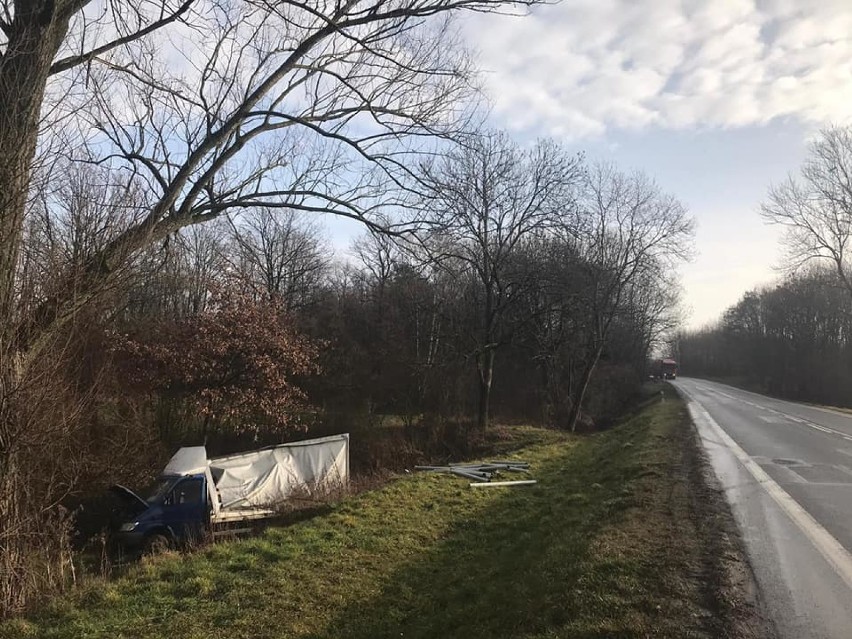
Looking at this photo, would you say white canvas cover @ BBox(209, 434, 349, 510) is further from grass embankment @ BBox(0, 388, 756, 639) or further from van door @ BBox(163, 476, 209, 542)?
grass embankment @ BBox(0, 388, 756, 639)

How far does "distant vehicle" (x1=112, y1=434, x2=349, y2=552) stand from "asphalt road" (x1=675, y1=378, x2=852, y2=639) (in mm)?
9837

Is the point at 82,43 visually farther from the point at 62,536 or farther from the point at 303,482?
the point at 303,482

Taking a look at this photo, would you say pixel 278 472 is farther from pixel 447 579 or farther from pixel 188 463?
pixel 447 579

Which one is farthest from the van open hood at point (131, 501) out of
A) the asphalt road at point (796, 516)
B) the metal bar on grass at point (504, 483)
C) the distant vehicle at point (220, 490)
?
the asphalt road at point (796, 516)

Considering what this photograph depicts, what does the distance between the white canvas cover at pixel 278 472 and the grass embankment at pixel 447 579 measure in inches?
145

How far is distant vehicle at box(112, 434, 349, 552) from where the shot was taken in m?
12.7

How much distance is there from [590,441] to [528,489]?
11.7 metres

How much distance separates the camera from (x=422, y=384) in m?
31.3

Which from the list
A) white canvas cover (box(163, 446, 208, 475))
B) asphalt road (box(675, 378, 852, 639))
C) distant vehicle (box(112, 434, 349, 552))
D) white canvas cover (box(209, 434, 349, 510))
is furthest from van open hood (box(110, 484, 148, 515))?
asphalt road (box(675, 378, 852, 639))

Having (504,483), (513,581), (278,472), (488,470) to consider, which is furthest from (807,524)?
(278,472)

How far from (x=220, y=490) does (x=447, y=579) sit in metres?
8.46

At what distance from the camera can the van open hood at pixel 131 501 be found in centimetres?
1282

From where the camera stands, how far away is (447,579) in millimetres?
8344

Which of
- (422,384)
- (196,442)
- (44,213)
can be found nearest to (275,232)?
(422,384)
